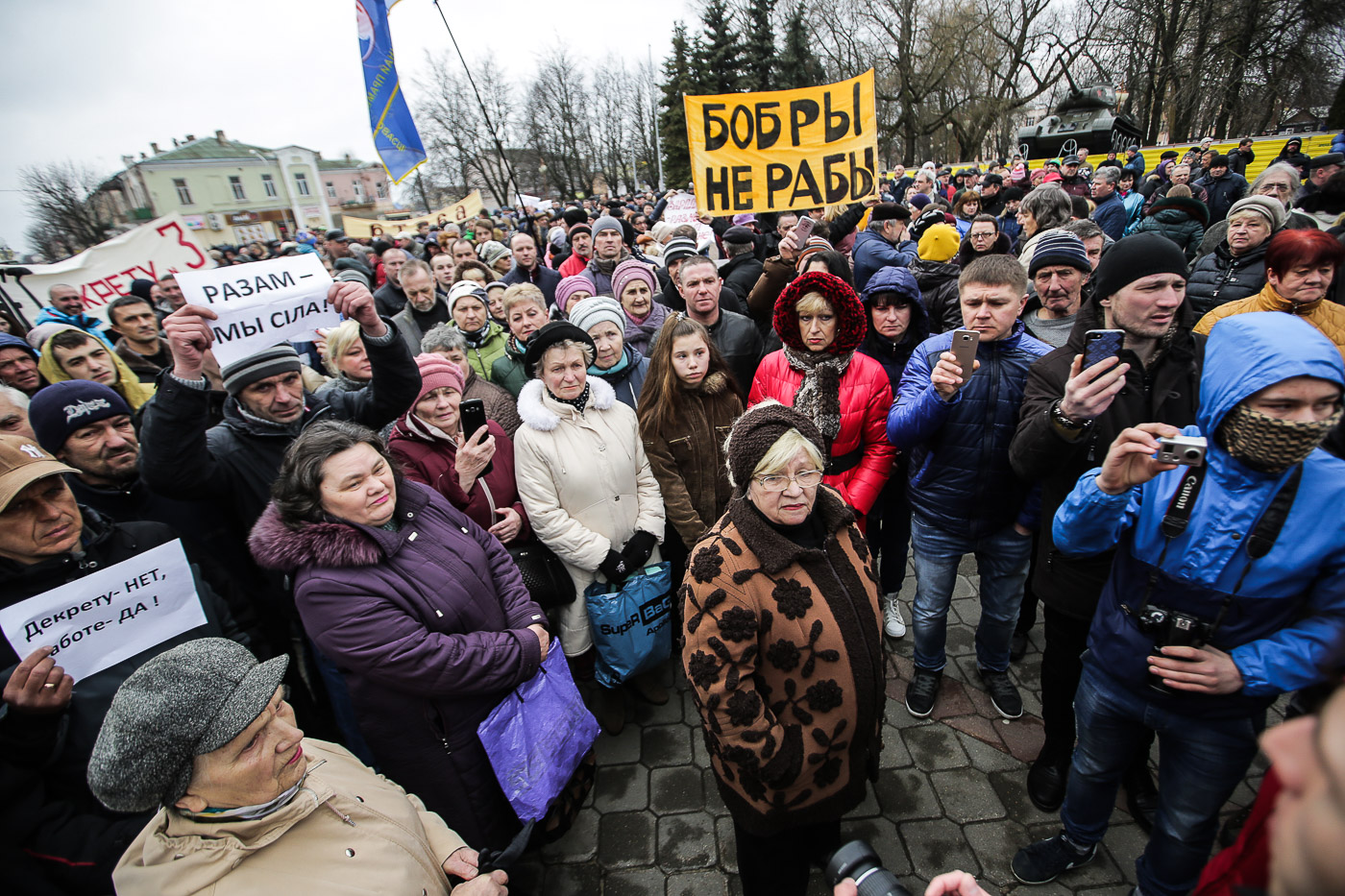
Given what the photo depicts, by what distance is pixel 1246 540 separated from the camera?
65.4 inches

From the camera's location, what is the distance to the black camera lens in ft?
3.94

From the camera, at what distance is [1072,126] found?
21578 millimetres

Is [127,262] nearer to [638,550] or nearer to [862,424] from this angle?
[638,550]

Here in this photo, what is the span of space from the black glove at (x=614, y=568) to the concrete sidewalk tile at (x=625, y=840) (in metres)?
1.14

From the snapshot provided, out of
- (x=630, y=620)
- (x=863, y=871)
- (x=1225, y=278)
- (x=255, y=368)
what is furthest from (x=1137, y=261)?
(x=255, y=368)

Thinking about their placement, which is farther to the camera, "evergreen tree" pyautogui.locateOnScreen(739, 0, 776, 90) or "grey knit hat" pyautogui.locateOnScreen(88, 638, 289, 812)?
"evergreen tree" pyautogui.locateOnScreen(739, 0, 776, 90)

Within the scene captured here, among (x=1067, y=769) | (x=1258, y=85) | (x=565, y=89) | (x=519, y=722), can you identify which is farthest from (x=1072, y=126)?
(x=565, y=89)

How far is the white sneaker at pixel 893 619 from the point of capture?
385 centimetres

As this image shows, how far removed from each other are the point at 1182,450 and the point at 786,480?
109 centimetres

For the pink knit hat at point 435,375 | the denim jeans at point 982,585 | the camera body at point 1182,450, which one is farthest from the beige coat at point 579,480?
the camera body at point 1182,450

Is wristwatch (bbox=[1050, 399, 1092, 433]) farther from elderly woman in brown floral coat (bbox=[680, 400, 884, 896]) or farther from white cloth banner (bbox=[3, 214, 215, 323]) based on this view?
white cloth banner (bbox=[3, 214, 215, 323])

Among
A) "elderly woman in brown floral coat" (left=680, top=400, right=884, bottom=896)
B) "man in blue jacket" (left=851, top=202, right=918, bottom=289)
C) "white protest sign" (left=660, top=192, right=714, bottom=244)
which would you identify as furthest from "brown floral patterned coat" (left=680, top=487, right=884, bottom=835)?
"white protest sign" (left=660, top=192, right=714, bottom=244)

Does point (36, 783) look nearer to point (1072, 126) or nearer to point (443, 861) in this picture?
point (443, 861)

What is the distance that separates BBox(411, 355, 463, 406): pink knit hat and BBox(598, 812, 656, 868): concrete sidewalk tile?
93.0 inches
